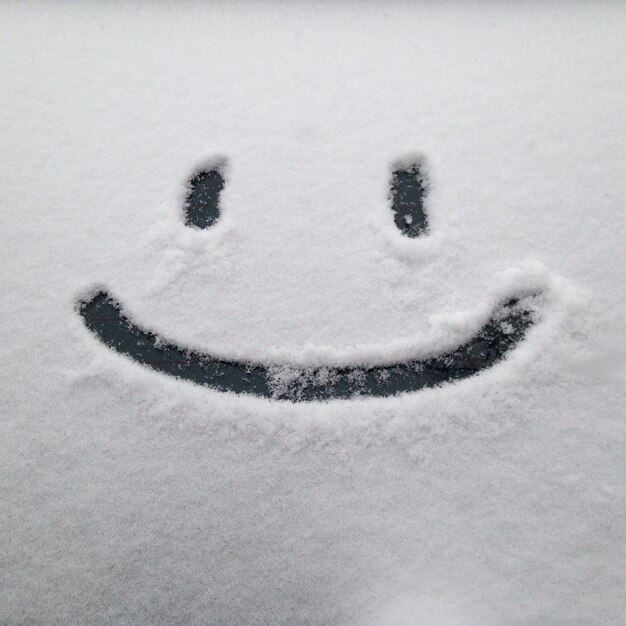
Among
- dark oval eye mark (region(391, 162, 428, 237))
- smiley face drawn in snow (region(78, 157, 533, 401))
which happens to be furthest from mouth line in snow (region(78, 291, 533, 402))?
dark oval eye mark (region(391, 162, 428, 237))

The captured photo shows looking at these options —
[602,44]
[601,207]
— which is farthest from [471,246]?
[602,44]

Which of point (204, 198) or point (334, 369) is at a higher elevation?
point (204, 198)

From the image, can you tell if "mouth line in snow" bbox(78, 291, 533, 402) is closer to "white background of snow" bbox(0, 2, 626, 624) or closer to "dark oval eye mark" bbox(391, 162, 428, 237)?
"white background of snow" bbox(0, 2, 626, 624)

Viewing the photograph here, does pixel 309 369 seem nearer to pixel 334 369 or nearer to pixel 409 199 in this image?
pixel 334 369

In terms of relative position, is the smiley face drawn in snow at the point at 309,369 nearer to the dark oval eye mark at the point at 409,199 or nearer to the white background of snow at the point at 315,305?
the white background of snow at the point at 315,305

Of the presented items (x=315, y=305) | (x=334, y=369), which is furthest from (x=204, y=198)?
(x=334, y=369)

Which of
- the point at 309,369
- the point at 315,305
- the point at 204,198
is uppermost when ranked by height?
the point at 204,198

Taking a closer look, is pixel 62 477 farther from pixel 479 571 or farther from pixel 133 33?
pixel 133 33
